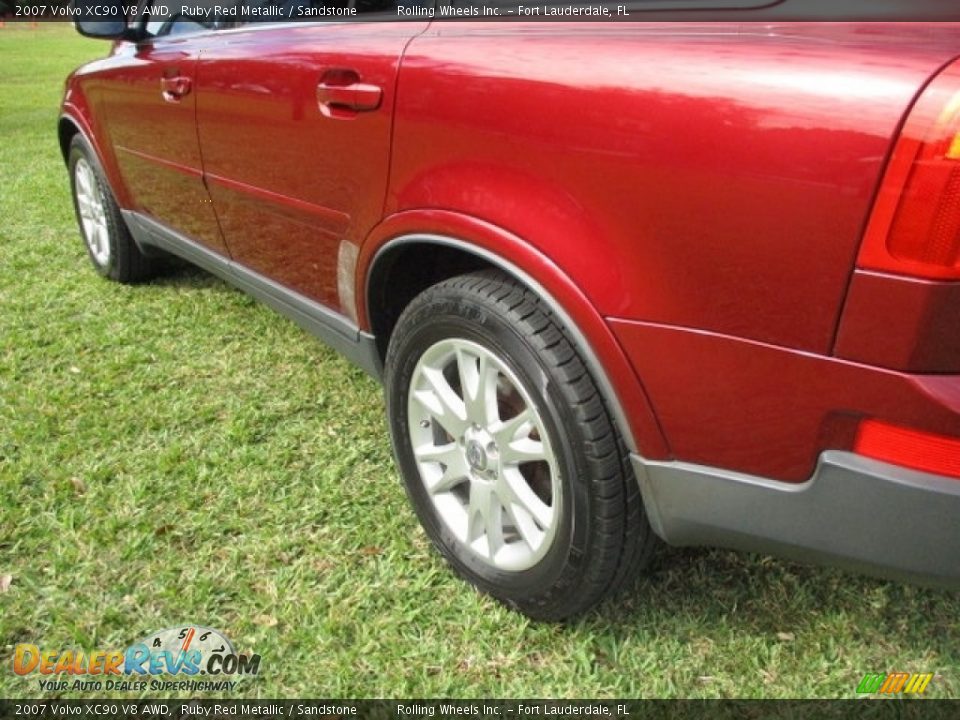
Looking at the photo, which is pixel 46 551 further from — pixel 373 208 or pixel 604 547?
pixel 604 547

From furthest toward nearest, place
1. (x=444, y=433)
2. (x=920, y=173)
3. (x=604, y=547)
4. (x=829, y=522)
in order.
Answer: (x=444, y=433), (x=604, y=547), (x=829, y=522), (x=920, y=173)

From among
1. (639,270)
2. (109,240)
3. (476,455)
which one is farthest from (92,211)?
(639,270)

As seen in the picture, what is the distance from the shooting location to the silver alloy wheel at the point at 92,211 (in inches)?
163

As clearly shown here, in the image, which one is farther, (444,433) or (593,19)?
(444,433)

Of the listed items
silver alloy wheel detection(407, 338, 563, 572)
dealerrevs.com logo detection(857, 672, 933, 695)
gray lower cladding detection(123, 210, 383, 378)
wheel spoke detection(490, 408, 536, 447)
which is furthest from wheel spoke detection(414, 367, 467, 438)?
dealerrevs.com logo detection(857, 672, 933, 695)

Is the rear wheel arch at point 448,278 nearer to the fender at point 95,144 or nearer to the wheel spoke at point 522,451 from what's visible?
the wheel spoke at point 522,451

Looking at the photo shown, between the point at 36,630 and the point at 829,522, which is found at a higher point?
the point at 829,522

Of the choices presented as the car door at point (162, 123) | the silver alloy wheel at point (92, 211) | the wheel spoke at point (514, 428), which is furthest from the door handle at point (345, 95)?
the silver alloy wheel at point (92, 211)

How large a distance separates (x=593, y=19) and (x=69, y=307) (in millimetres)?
3285

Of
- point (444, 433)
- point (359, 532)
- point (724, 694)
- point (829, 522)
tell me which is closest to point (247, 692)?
point (359, 532)

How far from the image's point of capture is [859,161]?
123cm

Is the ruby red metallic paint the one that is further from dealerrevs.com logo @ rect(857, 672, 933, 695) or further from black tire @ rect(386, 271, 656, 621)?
dealerrevs.com logo @ rect(857, 672, 933, 695)

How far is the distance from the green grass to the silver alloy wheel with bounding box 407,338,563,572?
190 millimetres

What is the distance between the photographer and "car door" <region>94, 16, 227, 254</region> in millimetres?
2965
